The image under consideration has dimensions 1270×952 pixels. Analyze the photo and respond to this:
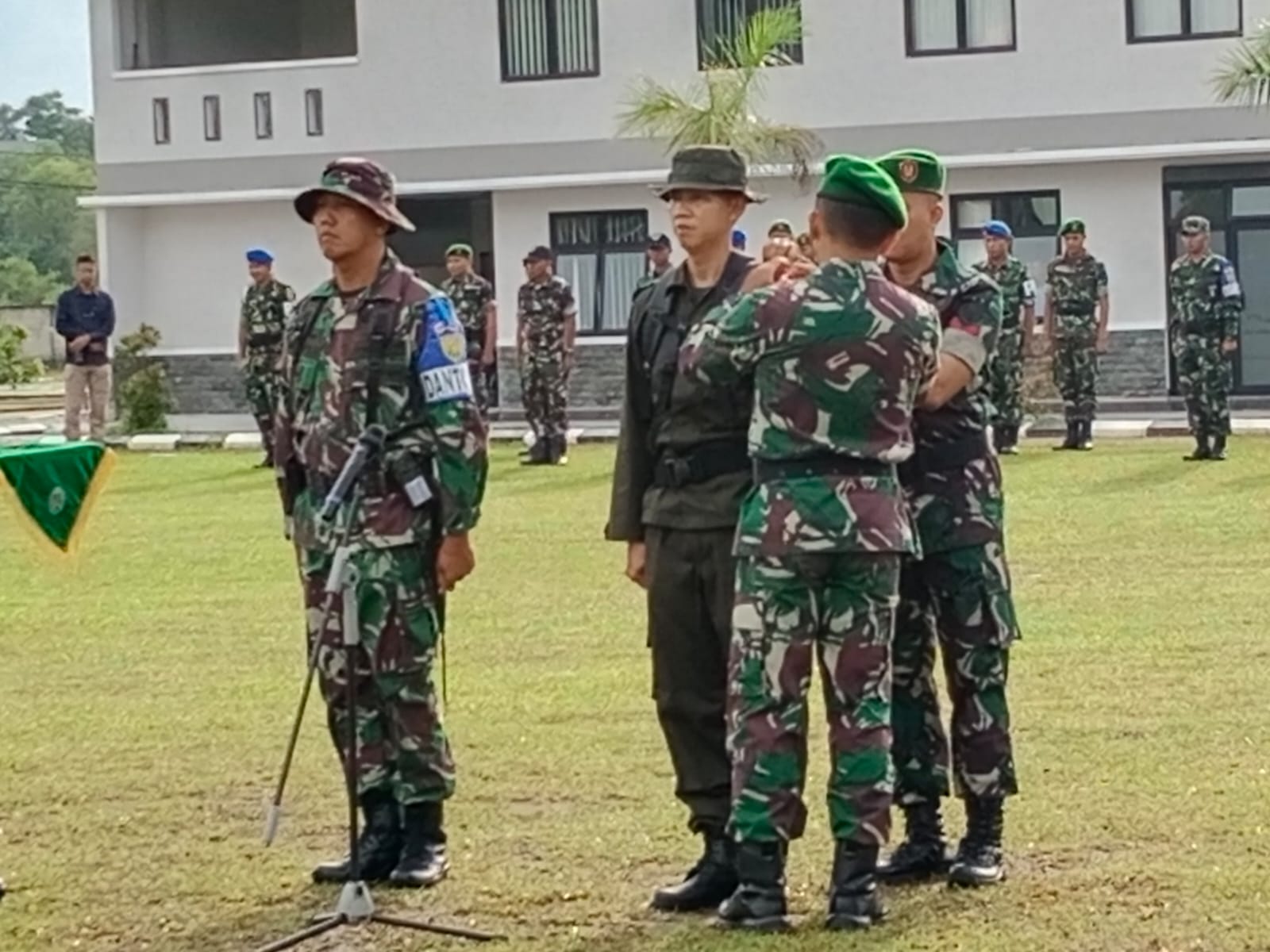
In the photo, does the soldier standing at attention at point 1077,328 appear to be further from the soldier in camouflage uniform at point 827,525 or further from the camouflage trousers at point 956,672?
the soldier in camouflage uniform at point 827,525

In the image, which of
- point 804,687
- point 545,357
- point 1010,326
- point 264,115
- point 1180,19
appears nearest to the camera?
point 804,687

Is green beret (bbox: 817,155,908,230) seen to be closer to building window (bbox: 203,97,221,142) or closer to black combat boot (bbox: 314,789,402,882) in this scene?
black combat boot (bbox: 314,789,402,882)

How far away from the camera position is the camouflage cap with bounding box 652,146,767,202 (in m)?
6.98

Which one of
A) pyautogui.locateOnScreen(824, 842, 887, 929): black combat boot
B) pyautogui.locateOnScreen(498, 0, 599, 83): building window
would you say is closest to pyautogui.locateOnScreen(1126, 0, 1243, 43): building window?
pyautogui.locateOnScreen(498, 0, 599, 83): building window

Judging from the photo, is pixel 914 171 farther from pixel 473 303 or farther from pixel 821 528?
pixel 473 303

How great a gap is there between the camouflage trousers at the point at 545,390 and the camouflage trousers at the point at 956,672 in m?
16.1

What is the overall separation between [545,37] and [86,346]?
29.2 feet

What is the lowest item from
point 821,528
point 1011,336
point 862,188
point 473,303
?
point 821,528

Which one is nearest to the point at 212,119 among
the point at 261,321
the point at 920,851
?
the point at 261,321

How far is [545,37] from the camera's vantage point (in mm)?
32938

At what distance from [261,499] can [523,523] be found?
3590 mm

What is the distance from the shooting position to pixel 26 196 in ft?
380

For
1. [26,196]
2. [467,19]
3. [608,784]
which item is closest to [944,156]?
[467,19]

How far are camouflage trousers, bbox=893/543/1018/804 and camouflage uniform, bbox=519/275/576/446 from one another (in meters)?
16.1
